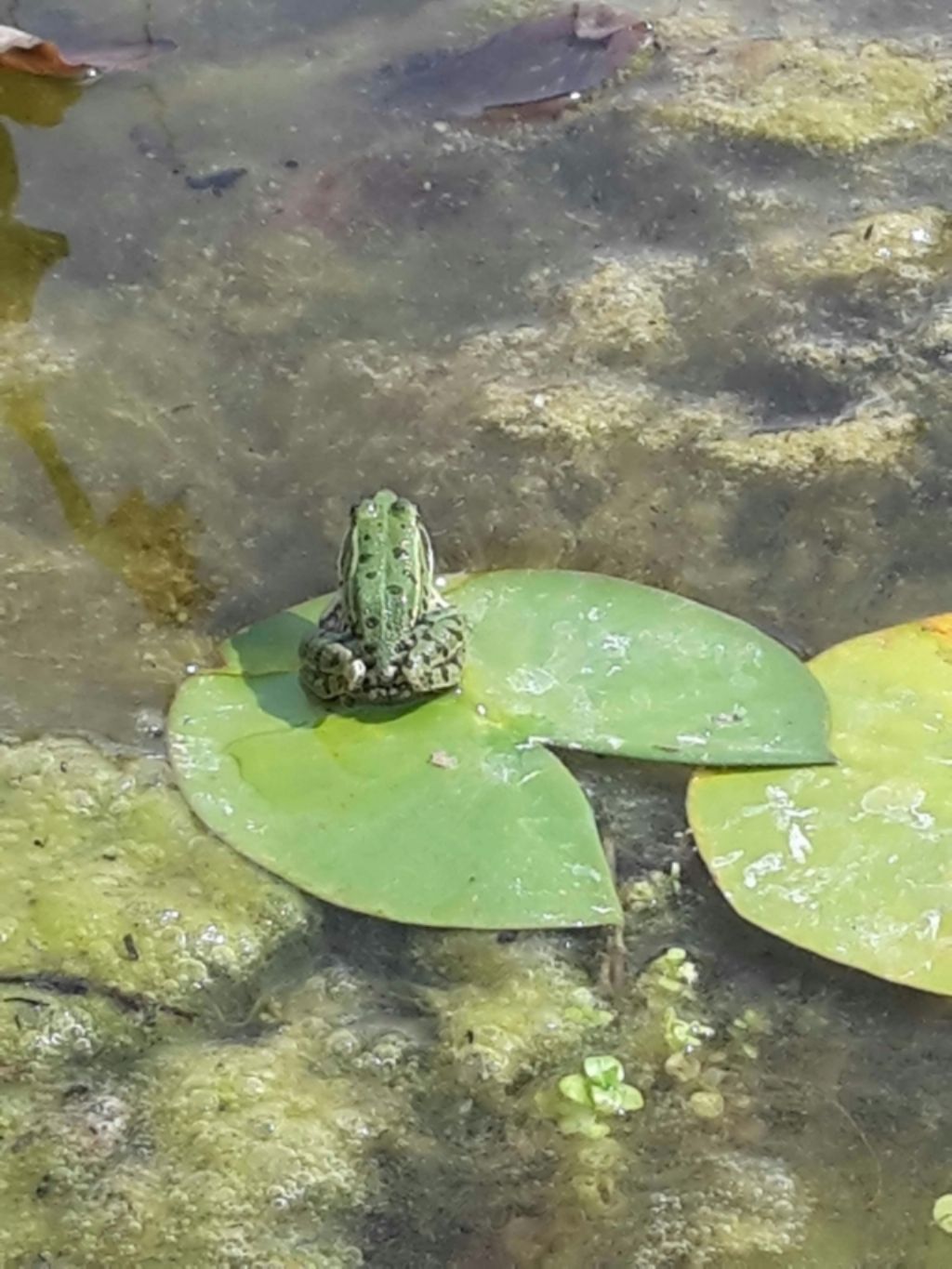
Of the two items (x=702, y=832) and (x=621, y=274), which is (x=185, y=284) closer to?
(x=621, y=274)

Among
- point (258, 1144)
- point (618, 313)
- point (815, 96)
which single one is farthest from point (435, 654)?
point (815, 96)

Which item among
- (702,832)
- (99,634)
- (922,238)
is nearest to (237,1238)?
(702,832)

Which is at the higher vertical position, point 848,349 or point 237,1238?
point 848,349

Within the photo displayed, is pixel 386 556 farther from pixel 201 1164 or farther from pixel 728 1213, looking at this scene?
pixel 728 1213

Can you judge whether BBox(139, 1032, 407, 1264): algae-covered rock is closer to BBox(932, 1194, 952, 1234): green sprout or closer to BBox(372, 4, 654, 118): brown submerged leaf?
BBox(932, 1194, 952, 1234): green sprout

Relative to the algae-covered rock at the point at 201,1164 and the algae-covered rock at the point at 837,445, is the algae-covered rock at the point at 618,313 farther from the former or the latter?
the algae-covered rock at the point at 201,1164

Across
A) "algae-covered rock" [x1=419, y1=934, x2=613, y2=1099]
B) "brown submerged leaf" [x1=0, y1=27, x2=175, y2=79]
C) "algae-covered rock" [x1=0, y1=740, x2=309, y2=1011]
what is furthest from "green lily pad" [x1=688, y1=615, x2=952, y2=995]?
"brown submerged leaf" [x1=0, y1=27, x2=175, y2=79]
